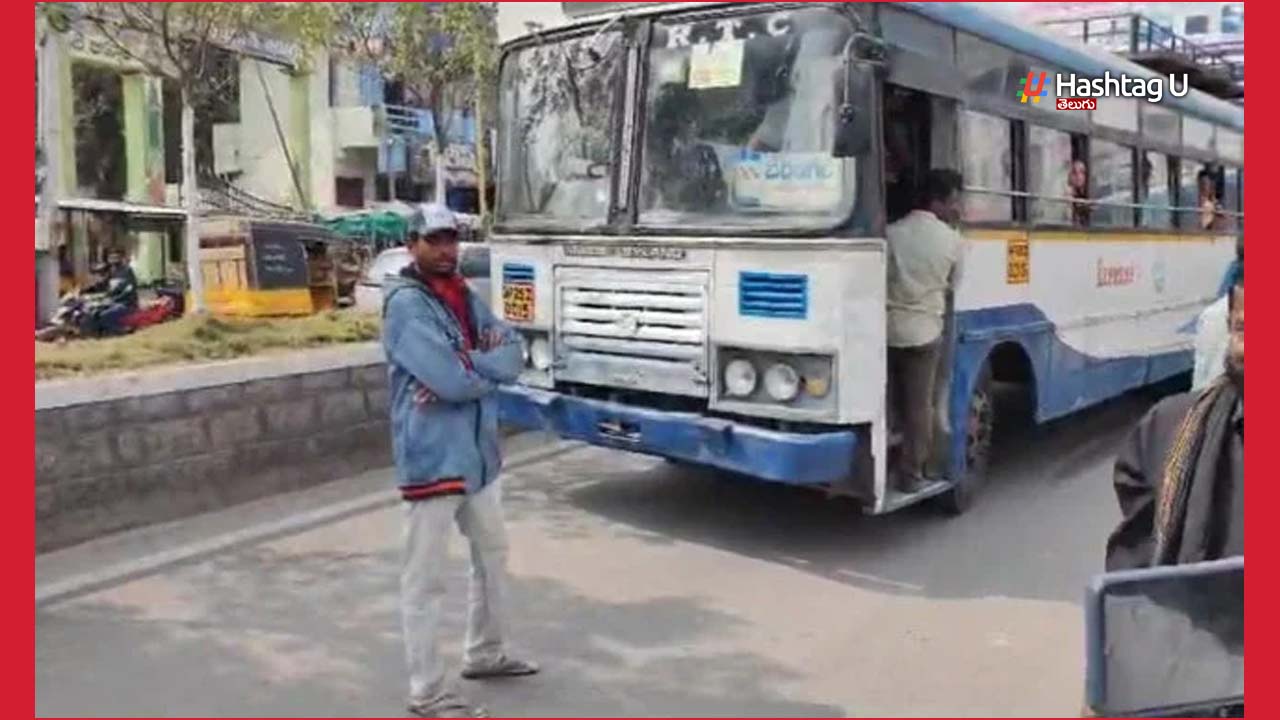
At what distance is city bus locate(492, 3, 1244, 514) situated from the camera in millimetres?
5574

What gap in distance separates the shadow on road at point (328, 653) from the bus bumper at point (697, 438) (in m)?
0.76

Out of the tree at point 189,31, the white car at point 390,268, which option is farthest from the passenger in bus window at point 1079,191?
the tree at point 189,31

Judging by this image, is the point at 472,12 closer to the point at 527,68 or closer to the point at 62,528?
the point at 527,68

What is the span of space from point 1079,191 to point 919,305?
93.3 inches

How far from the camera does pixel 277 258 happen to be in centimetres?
1609

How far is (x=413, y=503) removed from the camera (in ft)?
12.8

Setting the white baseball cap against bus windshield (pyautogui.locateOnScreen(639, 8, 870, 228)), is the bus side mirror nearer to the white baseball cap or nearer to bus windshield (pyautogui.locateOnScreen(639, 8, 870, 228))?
bus windshield (pyautogui.locateOnScreen(639, 8, 870, 228))

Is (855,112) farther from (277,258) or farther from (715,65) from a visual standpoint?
(277,258)

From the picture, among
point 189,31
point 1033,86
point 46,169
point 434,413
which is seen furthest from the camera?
point 46,169

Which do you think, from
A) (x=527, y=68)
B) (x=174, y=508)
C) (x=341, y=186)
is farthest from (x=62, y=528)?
(x=341, y=186)

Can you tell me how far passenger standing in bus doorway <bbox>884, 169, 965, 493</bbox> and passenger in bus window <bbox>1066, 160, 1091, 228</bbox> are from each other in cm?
184

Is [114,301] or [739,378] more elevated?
[114,301]

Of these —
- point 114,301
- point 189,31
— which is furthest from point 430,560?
point 114,301

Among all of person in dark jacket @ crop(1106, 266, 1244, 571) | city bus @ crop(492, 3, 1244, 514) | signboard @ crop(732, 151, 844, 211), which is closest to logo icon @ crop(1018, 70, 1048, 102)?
city bus @ crop(492, 3, 1244, 514)
